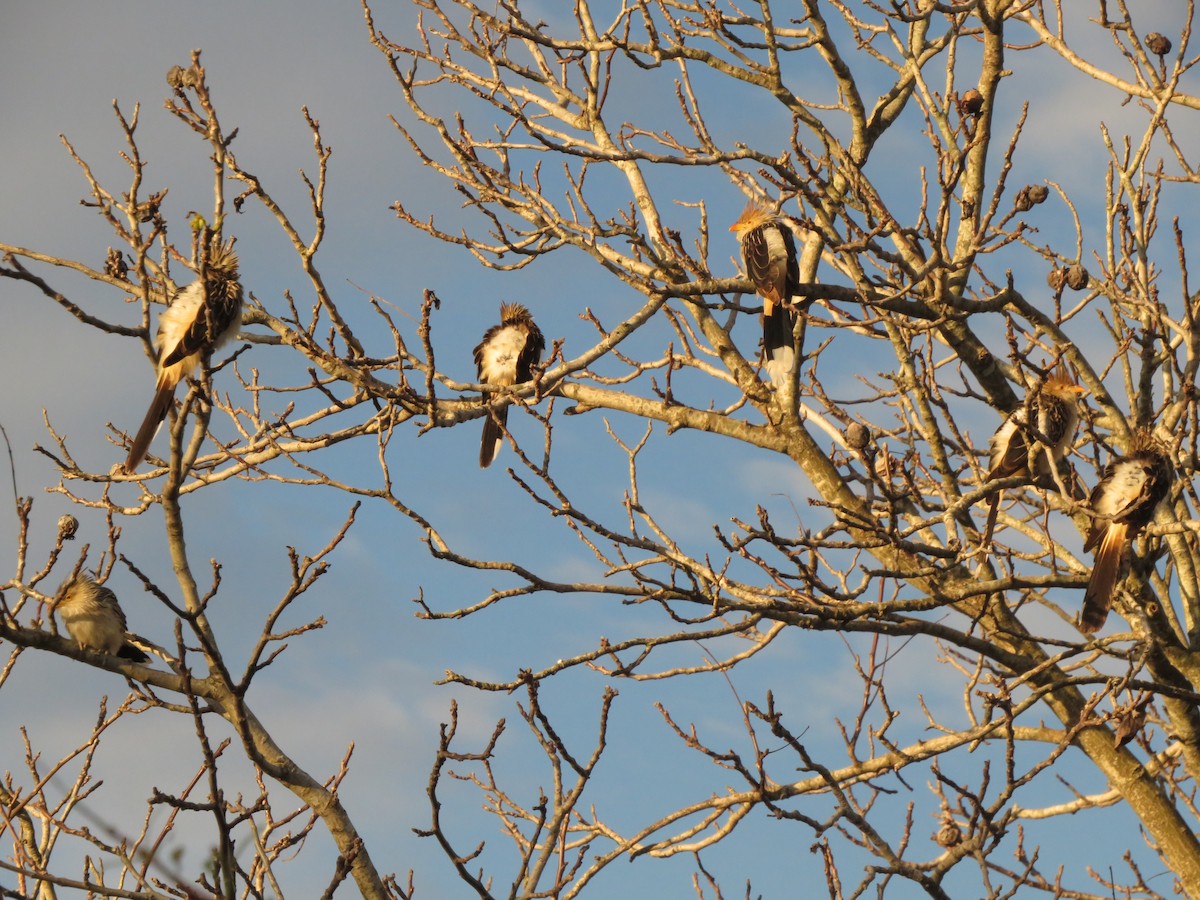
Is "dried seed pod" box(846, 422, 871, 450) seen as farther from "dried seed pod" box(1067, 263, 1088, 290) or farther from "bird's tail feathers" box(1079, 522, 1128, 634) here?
"dried seed pod" box(1067, 263, 1088, 290)

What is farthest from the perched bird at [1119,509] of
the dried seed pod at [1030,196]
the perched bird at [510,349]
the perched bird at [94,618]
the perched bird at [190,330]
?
the perched bird at [94,618]

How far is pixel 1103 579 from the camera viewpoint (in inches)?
248

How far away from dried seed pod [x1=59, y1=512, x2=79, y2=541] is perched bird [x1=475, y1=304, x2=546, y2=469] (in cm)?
476

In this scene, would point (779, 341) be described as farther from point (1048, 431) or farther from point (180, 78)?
point (180, 78)

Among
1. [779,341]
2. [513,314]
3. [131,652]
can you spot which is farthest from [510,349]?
[131,652]

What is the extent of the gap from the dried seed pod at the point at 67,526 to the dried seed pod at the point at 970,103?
4341 millimetres

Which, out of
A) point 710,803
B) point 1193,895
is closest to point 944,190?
point 710,803

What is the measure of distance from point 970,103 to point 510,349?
4.75 metres

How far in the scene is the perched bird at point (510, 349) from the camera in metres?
9.90

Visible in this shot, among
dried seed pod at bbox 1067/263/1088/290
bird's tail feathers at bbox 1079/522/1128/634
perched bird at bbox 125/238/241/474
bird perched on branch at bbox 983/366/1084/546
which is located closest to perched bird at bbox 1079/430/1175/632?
bird's tail feathers at bbox 1079/522/1128/634

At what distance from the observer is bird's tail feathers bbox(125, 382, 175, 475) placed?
19.6ft

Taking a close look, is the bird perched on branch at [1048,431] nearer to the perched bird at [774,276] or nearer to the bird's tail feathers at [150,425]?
the perched bird at [774,276]

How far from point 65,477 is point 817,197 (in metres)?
4.18

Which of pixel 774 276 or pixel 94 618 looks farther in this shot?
pixel 94 618
